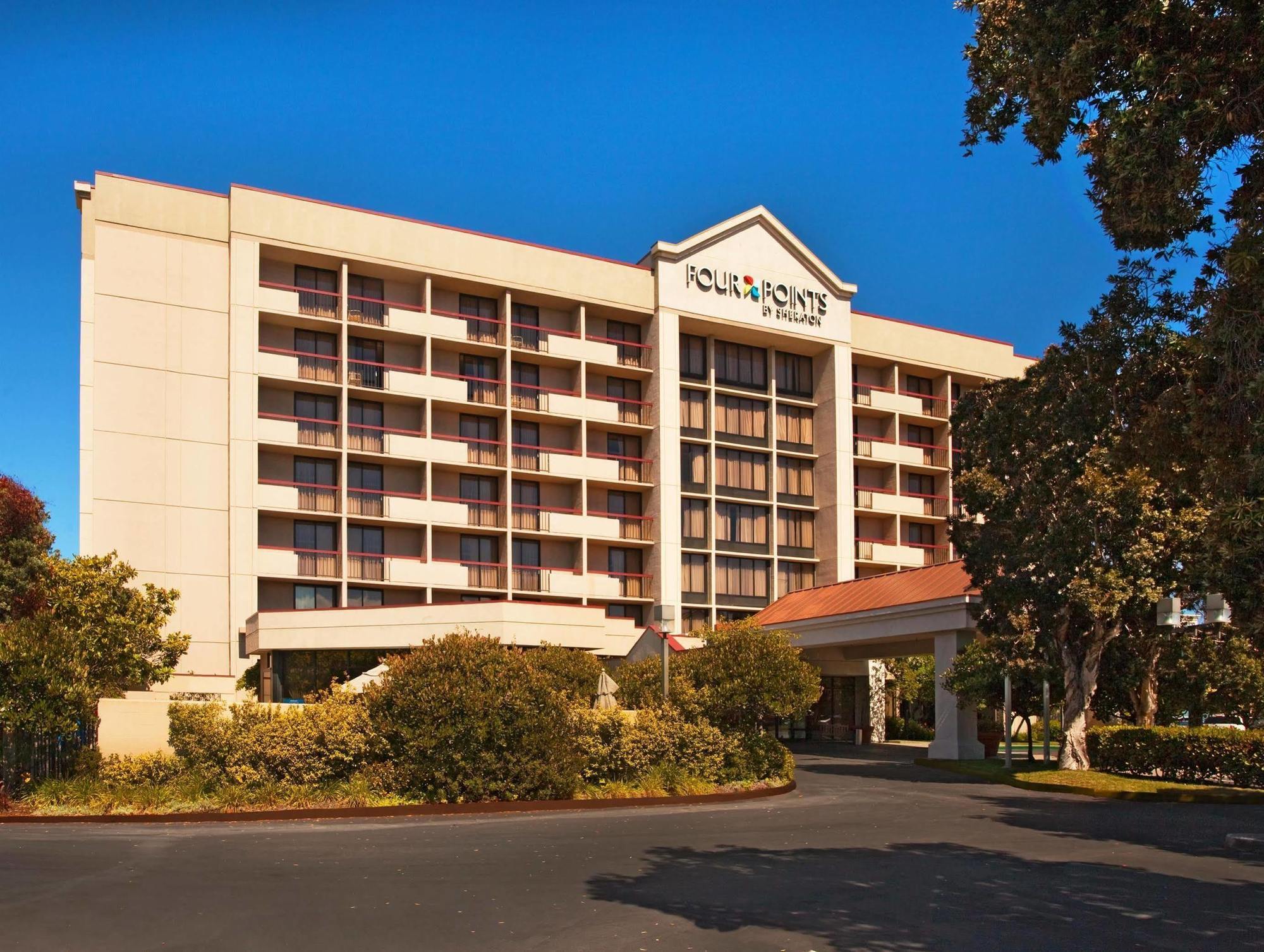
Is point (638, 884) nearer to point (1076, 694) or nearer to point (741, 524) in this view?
point (1076, 694)

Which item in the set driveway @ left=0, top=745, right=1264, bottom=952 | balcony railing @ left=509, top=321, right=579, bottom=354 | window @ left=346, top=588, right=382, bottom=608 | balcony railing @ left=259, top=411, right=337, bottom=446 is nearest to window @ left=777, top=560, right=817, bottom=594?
balcony railing @ left=509, top=321, right=579, bottom=354

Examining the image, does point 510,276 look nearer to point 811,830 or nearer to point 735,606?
point 735,606

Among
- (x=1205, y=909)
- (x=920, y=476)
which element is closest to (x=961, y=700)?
(x=1205, y=909)

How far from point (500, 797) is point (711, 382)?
35.4m

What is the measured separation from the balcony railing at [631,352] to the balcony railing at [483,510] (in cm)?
879

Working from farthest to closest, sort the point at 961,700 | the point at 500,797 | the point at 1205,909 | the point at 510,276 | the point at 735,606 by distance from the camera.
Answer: the point at 735,606
the point at 510,276
the point at 961,700
the point at 500,797
the point at 1205,909

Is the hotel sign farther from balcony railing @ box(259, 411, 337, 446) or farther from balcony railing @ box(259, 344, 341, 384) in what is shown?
balcony railing @ box(259, 411, 337, 446)

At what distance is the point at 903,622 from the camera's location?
37.7m

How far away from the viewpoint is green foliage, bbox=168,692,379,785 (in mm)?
20797

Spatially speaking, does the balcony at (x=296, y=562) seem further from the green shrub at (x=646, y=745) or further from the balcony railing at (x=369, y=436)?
the green shrub at (x=646, y=745)

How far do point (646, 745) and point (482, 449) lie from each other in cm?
2735

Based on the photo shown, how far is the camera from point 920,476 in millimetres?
62281

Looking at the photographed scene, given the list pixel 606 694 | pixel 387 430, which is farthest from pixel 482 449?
pixel 606 694

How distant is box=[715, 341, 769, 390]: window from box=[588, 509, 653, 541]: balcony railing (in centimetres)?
767
